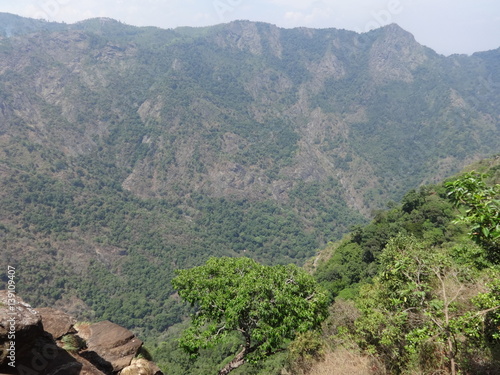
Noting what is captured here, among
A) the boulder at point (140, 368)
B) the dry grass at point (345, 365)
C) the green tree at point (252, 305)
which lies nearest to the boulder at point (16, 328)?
the boulder at point (140, 368)

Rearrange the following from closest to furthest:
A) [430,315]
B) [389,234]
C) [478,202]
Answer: [478,202], [430,315], [389,234]

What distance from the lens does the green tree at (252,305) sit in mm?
15867

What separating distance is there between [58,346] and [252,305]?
875cm

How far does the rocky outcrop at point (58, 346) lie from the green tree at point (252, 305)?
2927 mm

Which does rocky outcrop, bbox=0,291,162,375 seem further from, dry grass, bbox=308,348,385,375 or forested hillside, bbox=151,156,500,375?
dry grass, bbox=308,348,385,375

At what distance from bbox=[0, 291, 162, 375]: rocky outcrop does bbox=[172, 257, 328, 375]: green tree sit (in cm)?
293

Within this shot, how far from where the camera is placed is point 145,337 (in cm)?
13562

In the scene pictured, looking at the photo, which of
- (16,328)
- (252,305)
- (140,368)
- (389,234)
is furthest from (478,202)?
(389,234)

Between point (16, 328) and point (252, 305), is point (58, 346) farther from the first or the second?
point (252, 305)

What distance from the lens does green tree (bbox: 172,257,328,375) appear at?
1587 centimetres

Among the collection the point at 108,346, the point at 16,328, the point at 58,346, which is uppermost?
the point at 16,328

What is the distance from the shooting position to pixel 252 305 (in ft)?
53.4

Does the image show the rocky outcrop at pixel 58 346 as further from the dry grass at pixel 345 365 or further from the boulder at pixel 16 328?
the dry grass at pixel 345 365

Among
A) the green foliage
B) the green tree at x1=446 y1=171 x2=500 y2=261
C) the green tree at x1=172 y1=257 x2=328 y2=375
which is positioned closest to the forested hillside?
the green tree at x1=446 y1=171 x2=500 y2=261
